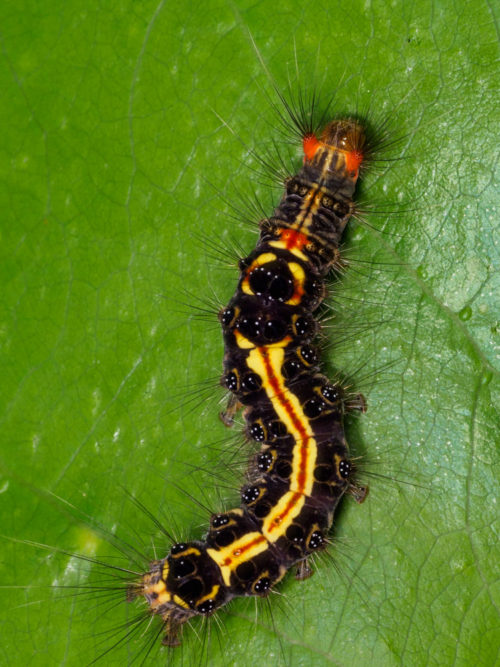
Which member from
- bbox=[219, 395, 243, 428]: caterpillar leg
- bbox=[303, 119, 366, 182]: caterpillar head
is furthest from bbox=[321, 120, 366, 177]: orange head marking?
bbox=[219, 395, 243, 428]: caterpillar leg

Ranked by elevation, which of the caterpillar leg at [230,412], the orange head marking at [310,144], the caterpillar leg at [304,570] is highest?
the orange head marking at [310,144]

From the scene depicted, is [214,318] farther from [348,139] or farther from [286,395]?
[348,139]

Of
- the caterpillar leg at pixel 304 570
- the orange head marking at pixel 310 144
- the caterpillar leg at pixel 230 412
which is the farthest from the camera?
the caterpillar leg at pixel 230 412

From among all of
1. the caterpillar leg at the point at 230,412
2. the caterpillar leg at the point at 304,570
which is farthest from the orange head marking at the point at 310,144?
the caterpillar leg at the point at 304,570

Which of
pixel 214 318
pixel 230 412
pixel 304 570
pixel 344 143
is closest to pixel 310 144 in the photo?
pixel 344 143

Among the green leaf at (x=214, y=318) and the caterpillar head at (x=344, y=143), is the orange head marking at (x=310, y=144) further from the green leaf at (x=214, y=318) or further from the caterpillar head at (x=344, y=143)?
the green leaf at (x=214, y=318)

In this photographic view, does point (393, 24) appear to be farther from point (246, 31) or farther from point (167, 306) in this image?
point (167, 306)
